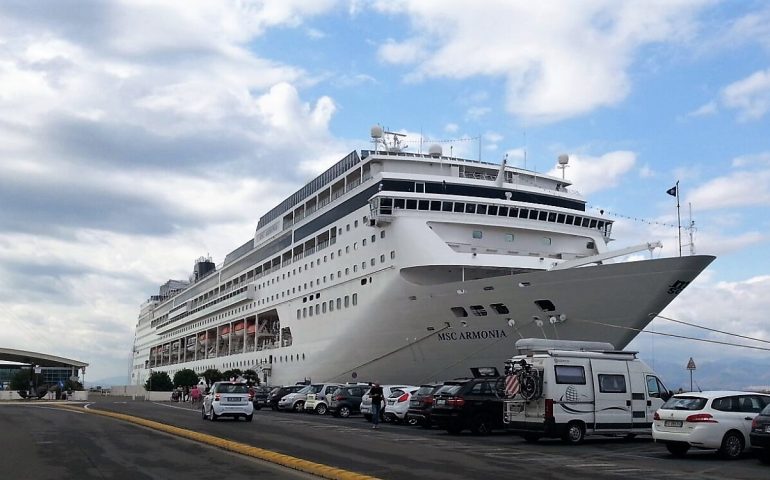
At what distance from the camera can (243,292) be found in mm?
55781

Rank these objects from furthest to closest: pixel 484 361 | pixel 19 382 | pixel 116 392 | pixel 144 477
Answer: pixel 116 392 → pixel 19 382 → pixel 484 361 → pixel 144 477

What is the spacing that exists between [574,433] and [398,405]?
28.7ft

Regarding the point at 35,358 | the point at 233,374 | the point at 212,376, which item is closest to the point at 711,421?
the point at 233,374

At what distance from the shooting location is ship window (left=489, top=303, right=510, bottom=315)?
26341 mm

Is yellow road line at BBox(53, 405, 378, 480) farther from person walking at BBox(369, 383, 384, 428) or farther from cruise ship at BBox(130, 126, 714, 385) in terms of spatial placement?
cruise ship at BBox(130, 126, 714, 385)

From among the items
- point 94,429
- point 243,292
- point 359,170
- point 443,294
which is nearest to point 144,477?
point 94,429

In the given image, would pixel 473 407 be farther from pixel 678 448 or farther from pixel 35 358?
pixel 35 358

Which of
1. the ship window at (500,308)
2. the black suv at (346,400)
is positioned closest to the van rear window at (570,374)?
the ship window at (500,308)

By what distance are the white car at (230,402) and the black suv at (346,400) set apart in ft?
19.0

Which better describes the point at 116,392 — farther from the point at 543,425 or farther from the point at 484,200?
the point at 543,425

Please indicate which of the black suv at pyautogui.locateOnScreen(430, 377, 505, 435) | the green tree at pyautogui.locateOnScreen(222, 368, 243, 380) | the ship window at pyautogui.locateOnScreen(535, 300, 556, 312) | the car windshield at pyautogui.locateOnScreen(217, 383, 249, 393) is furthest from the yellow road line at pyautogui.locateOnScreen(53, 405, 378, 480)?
the green tree at pyautogui.locateOnScreen(222, 368, 243, 380)

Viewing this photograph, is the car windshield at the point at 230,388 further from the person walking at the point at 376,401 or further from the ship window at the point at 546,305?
the ship window at the point at 546,305

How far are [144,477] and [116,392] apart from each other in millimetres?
93084

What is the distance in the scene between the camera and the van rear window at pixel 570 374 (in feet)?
54.1
